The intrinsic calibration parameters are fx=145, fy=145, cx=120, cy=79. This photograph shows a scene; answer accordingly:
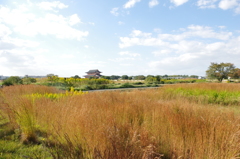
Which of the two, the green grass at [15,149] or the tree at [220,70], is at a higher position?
the tree at [220,70]

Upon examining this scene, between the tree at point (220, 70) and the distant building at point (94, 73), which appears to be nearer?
the tree at point (220, 70)

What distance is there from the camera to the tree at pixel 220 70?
34.1 m

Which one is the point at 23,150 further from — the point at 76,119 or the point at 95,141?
the point at 95,141

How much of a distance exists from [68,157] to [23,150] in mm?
1672

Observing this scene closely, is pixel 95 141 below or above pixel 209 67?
below

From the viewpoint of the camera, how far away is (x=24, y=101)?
3.57 metres

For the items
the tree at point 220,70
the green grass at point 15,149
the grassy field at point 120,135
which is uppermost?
the tree at point 220,70

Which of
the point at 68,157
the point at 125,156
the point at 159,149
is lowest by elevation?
the point at 159,149

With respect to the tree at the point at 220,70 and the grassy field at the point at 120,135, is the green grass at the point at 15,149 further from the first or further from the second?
the tree at the point at 220,70

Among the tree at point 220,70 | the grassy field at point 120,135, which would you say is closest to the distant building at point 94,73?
the tree at point 220,70

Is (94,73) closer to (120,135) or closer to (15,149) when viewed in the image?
(15,149)

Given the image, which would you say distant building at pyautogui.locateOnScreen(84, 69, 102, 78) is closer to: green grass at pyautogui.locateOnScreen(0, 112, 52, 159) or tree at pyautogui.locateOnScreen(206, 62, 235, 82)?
tree at pyautogui.locateOnScreen(206, 62, 235, 82)

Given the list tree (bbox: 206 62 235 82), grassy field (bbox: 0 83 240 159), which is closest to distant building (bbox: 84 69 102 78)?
tree (bbox: 206 62 235 82)

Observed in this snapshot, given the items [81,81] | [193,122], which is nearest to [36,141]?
[193,122]
